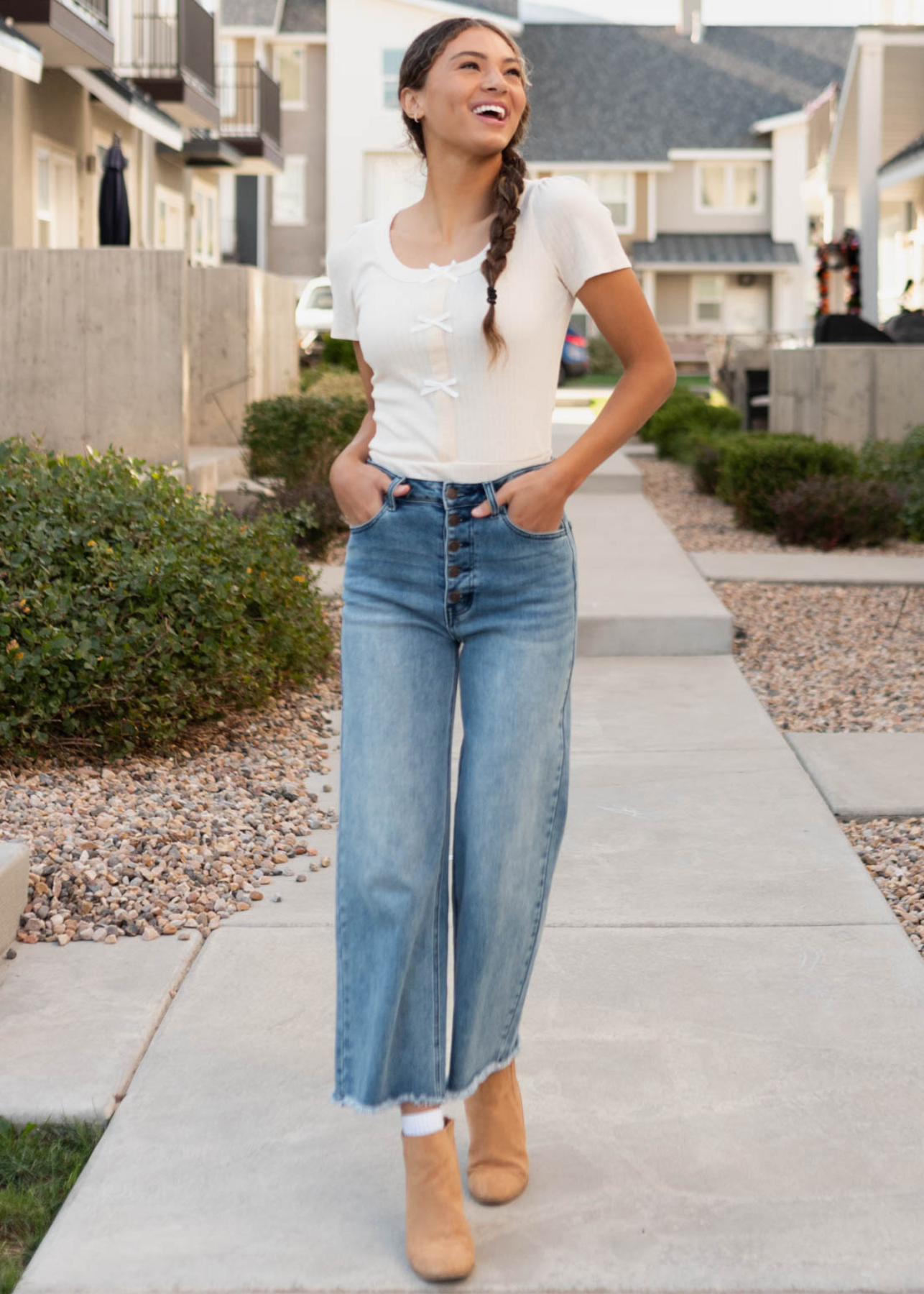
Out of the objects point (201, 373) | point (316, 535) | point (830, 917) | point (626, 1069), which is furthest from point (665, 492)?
point (626, 1069)

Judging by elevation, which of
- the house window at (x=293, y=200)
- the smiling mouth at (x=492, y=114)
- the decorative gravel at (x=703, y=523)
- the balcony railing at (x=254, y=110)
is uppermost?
the house window at (x=293, y=200)

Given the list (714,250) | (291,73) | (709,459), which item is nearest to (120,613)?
(709,459)

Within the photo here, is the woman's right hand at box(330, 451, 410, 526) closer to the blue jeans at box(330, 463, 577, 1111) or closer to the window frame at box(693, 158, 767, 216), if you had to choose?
the blue jeans at box(330, 463, 577, 1111)

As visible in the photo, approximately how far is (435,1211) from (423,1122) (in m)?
0.13

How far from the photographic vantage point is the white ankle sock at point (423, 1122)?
8.09 feet

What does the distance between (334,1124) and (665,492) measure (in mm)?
11499

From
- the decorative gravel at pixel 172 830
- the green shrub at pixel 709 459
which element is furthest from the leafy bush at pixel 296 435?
the decorative gravel at pixel 172 830

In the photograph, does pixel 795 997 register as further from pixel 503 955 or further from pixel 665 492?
pixel 665 492

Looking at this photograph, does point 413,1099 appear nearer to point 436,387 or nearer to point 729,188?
point 436,387

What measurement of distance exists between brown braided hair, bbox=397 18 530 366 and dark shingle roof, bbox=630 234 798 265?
3969cm

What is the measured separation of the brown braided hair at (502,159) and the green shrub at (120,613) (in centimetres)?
284

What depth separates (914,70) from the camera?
59.9 ft

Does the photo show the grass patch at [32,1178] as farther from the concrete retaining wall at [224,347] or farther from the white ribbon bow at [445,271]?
the concrete retaining wall at [224,347]

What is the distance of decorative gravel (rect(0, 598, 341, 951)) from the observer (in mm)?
3994
